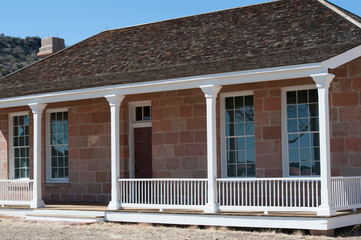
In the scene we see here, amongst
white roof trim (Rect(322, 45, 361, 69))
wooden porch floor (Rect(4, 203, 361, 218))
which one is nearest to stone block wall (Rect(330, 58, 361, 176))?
white roof trim (Rect(322, 45, 361, 69))

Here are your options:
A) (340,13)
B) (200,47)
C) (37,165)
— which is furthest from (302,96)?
(37,165)

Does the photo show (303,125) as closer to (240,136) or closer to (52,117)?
(240,136)

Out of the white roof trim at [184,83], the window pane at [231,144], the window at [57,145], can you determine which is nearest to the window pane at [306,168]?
the window pane at [231,144]

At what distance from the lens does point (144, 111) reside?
1720cm

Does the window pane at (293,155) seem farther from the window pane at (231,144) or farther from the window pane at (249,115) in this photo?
the window pane at (231,144)

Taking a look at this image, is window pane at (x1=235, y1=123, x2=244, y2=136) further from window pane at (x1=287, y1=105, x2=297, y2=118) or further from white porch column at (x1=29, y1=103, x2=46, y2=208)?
white porch column at (x1=29, y1=103, x2=46, y2=208)

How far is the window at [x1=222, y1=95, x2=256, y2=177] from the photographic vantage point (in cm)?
1492

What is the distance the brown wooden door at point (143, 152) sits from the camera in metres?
17.2

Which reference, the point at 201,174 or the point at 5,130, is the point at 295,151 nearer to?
the point at 201,174

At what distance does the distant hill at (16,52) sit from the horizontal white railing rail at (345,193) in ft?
118

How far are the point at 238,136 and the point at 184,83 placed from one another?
2259mm

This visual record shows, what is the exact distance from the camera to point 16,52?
51.3 meters

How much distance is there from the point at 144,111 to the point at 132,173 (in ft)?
5.87

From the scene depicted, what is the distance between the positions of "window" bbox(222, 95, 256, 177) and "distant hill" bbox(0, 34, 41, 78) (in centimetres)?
3251
